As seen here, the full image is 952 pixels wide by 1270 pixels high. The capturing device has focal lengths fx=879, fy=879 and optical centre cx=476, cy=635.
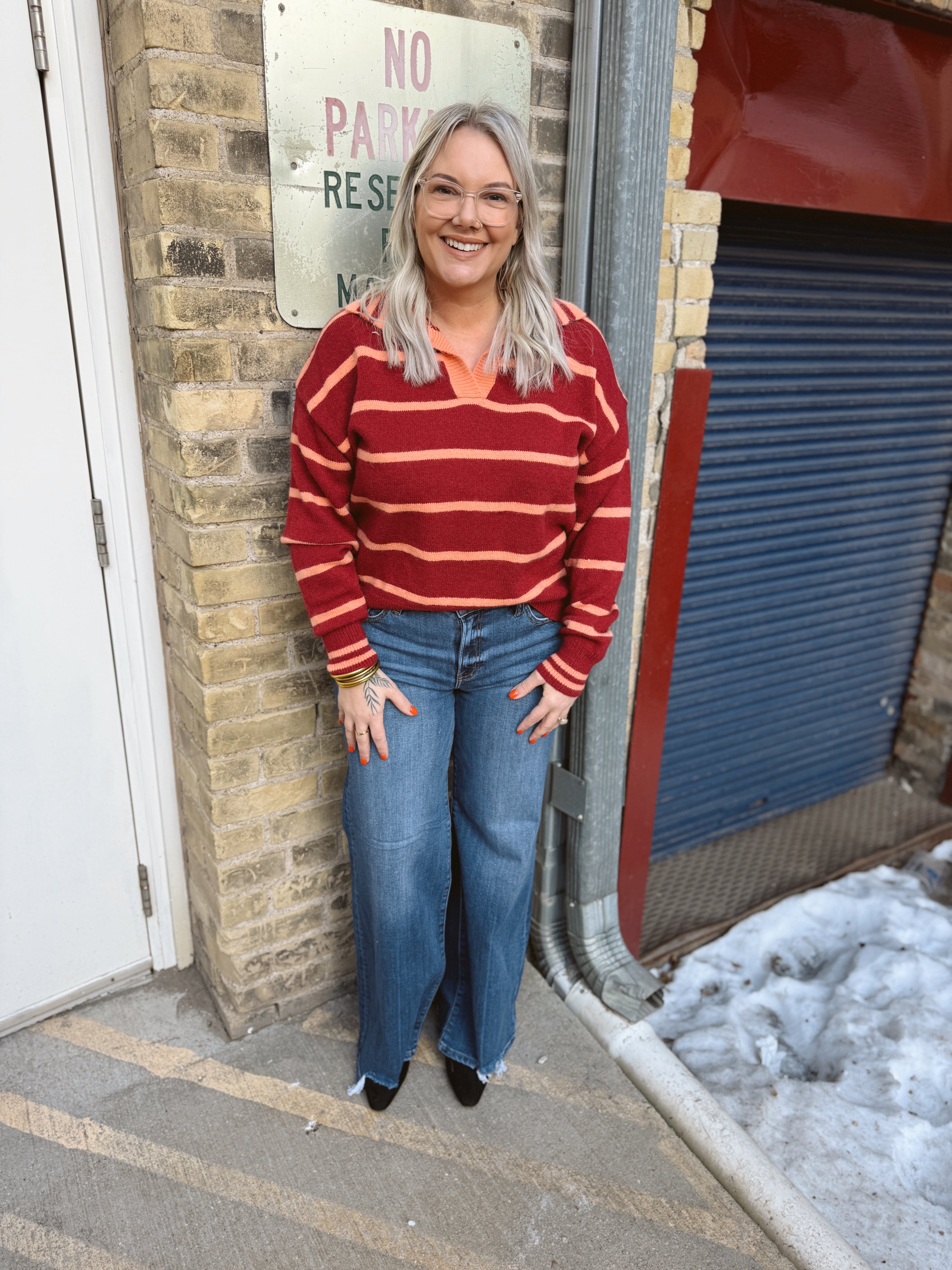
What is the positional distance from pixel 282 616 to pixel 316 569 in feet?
1.09

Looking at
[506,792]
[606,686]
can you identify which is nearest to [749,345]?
[606,686]

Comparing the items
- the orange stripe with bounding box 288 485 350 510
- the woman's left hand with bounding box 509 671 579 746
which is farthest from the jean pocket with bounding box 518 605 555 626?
the orange stripe with bounding box 288 485 350 510

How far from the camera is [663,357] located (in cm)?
238

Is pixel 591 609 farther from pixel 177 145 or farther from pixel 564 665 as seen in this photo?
pixel 177 145

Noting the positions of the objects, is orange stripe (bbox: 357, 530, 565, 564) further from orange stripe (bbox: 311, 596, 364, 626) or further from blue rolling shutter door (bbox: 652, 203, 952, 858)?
blue rolling shutter door (bbox: 652, 203, 952, 858)

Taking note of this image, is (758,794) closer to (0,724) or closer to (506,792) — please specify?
(506,792)

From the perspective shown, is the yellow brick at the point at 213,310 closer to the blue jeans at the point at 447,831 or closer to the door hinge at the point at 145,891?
the blue jeans at the point at 447,831

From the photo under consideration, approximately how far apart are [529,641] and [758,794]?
2.41 metres

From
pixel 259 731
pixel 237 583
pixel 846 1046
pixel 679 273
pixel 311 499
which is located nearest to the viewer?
pixel 311 499

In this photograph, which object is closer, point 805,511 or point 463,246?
point 463,246

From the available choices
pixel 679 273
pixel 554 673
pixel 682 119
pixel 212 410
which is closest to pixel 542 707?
pixel 554 673

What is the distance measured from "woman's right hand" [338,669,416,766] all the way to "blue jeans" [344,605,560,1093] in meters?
0.03

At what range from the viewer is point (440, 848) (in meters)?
2.00

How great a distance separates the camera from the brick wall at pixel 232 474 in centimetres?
169
